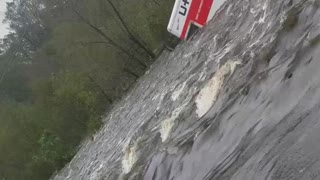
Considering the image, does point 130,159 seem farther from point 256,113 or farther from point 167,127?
point 256,113

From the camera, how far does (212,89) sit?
5605 mm

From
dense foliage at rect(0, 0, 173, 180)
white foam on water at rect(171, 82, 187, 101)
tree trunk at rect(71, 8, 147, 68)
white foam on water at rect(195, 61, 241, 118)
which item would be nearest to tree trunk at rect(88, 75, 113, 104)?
dense foliage at rect(0, 0, 173, 180)

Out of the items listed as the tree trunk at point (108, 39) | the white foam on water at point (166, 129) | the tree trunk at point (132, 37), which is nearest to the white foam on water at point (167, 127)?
the white foam on water at point (166, 129)

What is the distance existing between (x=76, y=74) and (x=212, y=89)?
51.8 ft

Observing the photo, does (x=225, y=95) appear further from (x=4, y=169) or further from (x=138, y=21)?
(x=4, y=169)

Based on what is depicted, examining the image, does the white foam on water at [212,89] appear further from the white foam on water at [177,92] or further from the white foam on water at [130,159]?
the white foam on water at [177,92]

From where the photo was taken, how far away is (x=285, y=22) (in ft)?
14.5

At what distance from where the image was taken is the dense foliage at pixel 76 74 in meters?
18.4

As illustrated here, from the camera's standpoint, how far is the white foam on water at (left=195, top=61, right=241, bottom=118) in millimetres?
5322

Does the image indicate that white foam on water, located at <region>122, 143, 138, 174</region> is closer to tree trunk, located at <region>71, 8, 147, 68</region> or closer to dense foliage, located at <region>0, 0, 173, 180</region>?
dense foliage, located at <region>0, 0, 173, 180</region>

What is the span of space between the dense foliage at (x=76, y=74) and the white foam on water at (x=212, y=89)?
386 inches

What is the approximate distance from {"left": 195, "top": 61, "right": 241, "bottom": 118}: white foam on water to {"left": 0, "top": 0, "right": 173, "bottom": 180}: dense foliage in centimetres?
981

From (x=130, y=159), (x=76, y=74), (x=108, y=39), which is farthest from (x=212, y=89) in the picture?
(x=76, y=74)

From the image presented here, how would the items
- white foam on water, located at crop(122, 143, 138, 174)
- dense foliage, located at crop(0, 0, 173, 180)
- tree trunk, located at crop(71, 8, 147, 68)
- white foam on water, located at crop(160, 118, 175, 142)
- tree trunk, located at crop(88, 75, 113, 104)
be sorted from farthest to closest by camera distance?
tree trunk, located at crop(88, 75, 113, 104)
tree trunk, located at crop(71, 8, 147, 68)
dense foliage, located at crop(0, 0, 173, 180)
white foam on water, located at crop(122, 143, 138, 174)
white foam on water, located at crop(160, 118, 175, 142)
